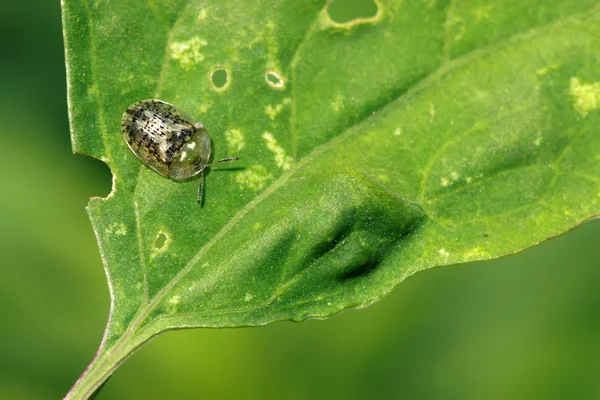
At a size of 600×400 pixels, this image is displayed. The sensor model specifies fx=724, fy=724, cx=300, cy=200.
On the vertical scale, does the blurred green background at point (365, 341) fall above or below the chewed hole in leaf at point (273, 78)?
below

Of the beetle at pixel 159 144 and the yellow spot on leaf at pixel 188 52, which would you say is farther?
the beetle at pixel 159 144

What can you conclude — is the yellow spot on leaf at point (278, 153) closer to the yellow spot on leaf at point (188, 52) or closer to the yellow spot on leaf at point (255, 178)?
the yellow spot on leaf at point (255, 178)

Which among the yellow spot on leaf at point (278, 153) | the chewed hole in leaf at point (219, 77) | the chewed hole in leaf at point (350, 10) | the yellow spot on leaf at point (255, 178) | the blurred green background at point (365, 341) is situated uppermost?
the chewed hole in leaf at point (350, 10)

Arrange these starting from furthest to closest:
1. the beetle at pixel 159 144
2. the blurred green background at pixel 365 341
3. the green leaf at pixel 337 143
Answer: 1. the blurred green background at pixel 365 341
2. the beetle at pixel 159 144
3. the green leaf at pixel 337 143

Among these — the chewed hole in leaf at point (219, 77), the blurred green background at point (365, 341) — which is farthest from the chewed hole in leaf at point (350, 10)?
the blurred green background at point (365, 341)

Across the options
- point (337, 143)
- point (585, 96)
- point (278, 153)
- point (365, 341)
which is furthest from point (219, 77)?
point (365, 341)

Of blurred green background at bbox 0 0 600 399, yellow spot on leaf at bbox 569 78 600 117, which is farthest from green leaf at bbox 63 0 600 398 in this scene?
blurred green background at bbox 0 0 600 399

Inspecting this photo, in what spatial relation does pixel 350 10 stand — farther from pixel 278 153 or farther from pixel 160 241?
pixel 160 241

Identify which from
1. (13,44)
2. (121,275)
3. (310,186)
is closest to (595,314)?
(310,186)
